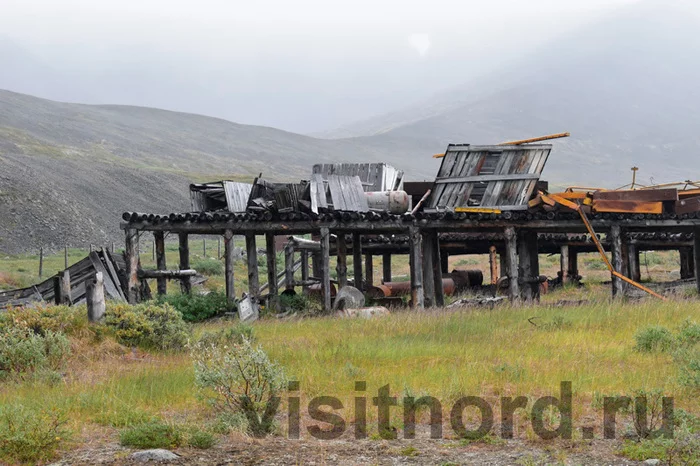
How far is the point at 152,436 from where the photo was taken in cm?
817

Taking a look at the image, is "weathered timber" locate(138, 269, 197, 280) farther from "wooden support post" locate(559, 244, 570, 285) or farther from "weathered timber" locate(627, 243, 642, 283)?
"weathered timber" locate(627, 243, 642, 283)

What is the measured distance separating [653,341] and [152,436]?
7681 mm

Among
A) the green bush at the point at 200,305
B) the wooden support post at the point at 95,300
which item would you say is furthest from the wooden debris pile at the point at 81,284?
the wooden support post at the point at 95,300

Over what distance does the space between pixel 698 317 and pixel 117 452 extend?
11595mm

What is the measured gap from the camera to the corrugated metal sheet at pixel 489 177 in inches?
867

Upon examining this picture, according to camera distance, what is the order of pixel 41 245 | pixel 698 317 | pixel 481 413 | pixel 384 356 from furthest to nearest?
pixel 41 245 → pixel 698 317 → pixel 384 356 → pixel 481 413

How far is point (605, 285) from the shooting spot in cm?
3103

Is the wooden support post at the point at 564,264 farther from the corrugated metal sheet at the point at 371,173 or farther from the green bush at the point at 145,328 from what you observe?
the green bush at the point at 145,328

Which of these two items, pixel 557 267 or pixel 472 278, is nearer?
pixel 472 278

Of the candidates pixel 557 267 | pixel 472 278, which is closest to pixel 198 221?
pixel 472 278

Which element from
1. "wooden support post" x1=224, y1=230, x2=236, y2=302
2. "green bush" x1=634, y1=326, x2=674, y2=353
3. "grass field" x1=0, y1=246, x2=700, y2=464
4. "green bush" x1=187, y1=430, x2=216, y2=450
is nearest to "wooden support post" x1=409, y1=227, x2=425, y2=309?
"grass field" x1=0, y1=246, x2=700, y2=464

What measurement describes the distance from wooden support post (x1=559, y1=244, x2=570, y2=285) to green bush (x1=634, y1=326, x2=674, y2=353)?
18.9m

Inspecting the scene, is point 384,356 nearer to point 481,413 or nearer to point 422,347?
point 422,347

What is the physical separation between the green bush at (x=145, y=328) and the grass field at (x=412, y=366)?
0.29 metres
